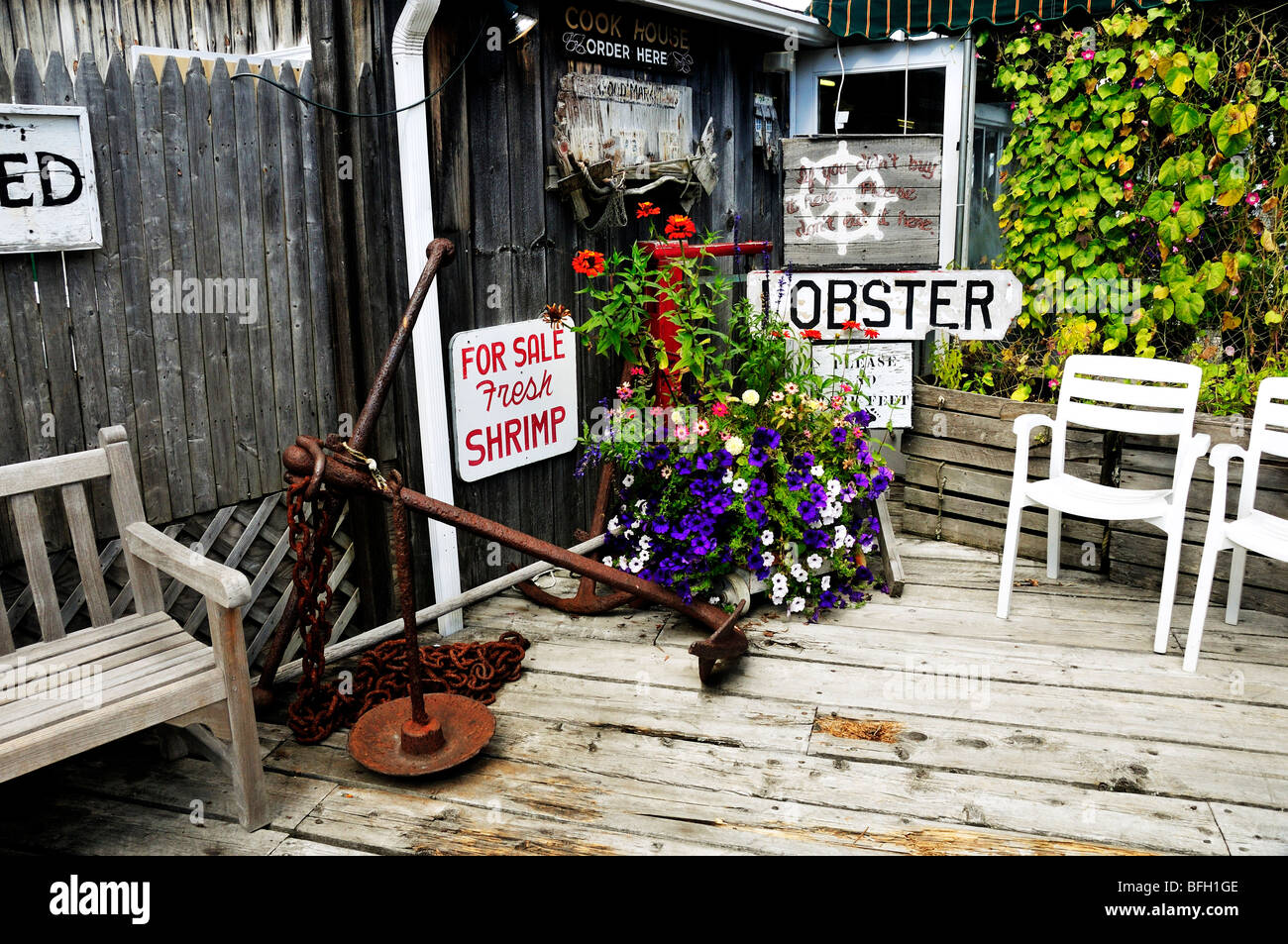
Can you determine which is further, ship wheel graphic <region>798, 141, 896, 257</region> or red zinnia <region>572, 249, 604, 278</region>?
ship wheel graphic <region>798, 141, 896, 257</region>

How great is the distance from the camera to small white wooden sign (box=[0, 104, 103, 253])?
103 inches

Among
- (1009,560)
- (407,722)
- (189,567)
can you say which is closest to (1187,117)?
(1009,560)

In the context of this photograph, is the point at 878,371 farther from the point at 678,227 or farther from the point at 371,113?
the point at 371,113

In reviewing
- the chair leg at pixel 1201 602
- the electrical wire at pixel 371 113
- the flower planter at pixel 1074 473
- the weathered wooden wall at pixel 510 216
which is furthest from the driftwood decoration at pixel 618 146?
the chair leg at pixel 1201 602

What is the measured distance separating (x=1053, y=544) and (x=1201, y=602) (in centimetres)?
93

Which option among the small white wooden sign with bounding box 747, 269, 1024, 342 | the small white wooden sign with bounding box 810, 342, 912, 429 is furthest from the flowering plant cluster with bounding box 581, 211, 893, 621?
the small white wooden sign with bounding box 810, 342, 912, 429

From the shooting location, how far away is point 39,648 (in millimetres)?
2684

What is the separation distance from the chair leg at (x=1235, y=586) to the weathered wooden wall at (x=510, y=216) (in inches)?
106

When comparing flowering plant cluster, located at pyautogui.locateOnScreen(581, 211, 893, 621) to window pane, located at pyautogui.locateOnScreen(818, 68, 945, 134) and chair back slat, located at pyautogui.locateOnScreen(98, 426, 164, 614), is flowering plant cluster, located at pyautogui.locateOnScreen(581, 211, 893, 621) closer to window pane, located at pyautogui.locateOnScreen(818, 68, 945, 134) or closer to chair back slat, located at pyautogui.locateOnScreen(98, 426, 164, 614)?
chair back slat, located at pyautogui.locateOnScreen(98, 426, 164, 614)

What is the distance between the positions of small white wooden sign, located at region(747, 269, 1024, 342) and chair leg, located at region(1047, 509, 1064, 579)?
32.5 inches

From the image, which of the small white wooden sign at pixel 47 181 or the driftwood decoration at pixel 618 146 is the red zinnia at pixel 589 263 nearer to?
the driftwood decoration at pixel 618 146

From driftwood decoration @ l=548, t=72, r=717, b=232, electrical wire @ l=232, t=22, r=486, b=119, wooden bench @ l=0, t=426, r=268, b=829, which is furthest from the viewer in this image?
driftwood decoration @ l=548, t=72, r=717, b=232

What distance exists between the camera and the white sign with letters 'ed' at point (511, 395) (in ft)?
13.2
